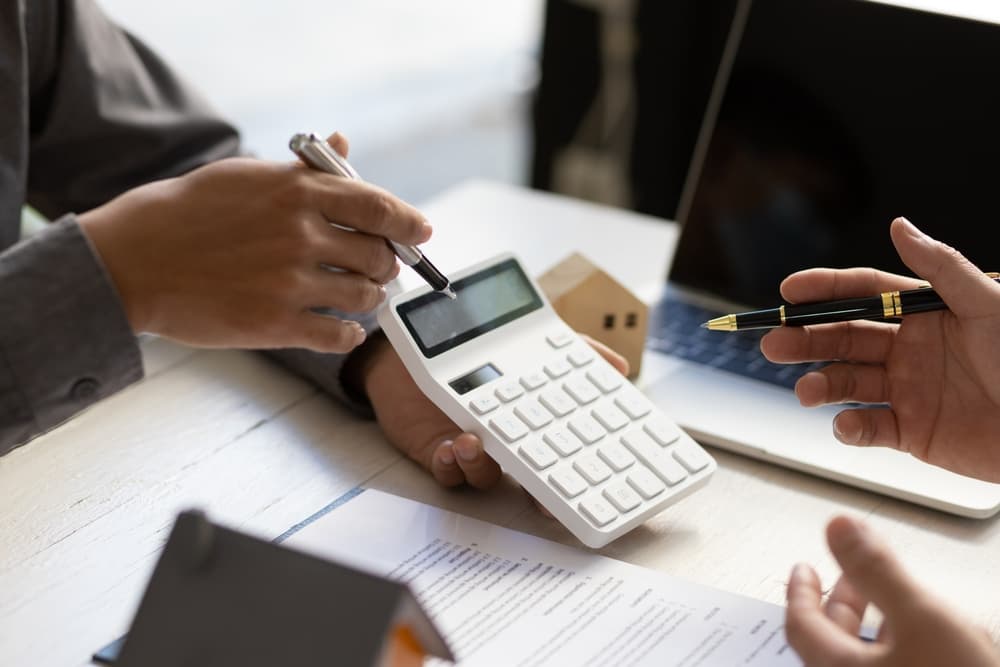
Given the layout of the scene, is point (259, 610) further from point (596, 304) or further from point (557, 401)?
point (596, 304)

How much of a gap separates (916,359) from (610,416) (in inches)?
9.0

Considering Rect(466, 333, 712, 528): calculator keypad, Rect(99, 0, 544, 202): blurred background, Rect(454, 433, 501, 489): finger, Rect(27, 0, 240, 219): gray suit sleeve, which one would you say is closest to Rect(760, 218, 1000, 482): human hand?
Rect(466, 333, 712, 528): calculator keypad

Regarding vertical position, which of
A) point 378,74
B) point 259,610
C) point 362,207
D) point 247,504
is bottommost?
point 378,74

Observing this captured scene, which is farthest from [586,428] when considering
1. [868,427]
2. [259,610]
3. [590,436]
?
[259,610]

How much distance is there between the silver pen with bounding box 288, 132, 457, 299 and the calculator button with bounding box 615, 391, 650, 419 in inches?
6.3

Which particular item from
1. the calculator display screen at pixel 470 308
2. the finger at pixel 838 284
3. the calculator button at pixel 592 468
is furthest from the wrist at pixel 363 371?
the finger at pixel 838 284

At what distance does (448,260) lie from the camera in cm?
108

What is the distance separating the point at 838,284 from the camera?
75 centimetres

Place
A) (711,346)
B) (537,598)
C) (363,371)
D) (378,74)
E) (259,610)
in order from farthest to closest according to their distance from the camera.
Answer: (378,74) → (711,346) → (363,371) → (537,598) → (259,610)

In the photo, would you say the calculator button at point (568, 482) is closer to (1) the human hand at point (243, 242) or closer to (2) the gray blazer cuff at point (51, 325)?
(1) the human hand at point (243, 242)

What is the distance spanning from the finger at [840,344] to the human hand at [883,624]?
0.25 metres

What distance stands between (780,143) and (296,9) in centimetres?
240

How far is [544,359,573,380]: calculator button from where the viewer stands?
2.49 ft

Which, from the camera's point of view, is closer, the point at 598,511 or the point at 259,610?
the point at 259,610
